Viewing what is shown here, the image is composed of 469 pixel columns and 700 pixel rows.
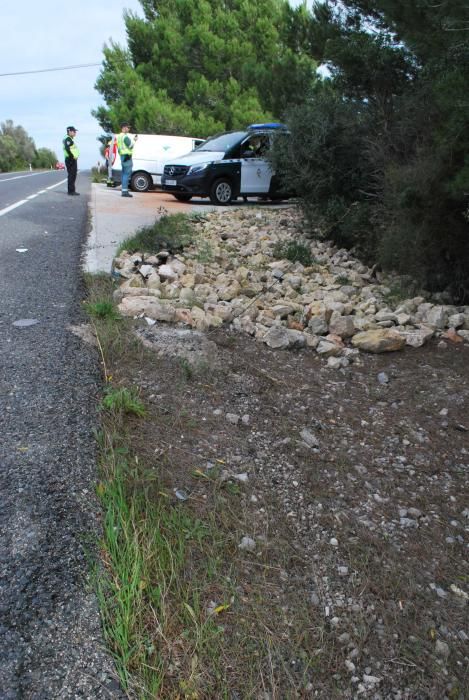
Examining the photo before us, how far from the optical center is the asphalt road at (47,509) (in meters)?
1.68

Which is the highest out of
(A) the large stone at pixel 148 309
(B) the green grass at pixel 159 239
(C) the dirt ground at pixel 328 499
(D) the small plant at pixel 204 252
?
(B) the green grass at pixel 159 239

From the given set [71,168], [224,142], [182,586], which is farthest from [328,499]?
[71,168]

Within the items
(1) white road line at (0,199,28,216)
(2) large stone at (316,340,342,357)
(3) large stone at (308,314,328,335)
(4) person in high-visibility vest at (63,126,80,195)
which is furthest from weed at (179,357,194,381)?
(4) person in high-visibility vest at (63,126,80,195)

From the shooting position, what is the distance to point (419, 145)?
666 cm

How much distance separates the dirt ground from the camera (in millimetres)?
1921

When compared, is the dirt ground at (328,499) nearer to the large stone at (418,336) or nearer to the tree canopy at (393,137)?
the large stone at (418,336)

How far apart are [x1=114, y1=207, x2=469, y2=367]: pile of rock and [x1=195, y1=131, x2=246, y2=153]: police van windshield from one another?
21.6 feet

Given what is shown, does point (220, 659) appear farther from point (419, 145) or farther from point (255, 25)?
point (255, 25)

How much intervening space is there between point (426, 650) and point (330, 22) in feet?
28.5

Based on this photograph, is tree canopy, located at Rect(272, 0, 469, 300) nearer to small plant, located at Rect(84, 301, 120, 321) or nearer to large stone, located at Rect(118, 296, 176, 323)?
large stone, located at Rect(118, 296, 176, 323)

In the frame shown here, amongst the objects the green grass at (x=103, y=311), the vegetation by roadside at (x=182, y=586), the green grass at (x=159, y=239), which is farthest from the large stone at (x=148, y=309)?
the green grass at (x=159, y=239)

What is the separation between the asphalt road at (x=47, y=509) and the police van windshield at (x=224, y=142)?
33.6ft

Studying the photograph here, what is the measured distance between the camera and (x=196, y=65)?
2709 centimetres

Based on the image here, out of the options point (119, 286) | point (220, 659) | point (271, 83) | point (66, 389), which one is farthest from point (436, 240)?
point (271, 83)
